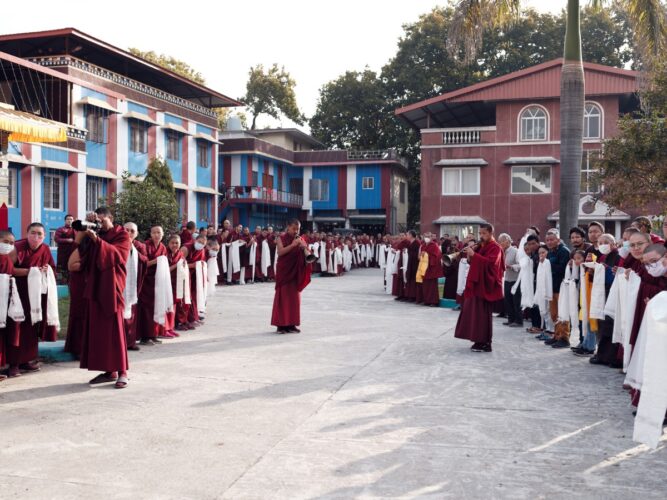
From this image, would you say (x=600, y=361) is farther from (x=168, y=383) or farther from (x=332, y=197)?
(x=332, y=197)

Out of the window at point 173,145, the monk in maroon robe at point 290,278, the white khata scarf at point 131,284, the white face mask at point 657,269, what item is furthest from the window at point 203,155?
the white face mask at point 657,269

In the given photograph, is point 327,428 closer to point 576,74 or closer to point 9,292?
point 9,292

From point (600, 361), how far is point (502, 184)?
71.8 ft

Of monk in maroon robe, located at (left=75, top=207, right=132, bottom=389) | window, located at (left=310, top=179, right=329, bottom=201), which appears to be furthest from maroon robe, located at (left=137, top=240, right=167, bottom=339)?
window, located at (left=310, top=179, right=329, bottom=201)

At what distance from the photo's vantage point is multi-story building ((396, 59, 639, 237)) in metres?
28.6

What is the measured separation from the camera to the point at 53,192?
23.0 m

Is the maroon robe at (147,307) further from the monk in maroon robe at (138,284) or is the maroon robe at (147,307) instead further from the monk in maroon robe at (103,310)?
the monk in maroon robe at (103,310)

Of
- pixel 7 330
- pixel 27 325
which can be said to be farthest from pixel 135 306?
pixel 7 330

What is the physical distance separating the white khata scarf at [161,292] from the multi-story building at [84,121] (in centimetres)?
1273

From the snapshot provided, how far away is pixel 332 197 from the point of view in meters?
42.7

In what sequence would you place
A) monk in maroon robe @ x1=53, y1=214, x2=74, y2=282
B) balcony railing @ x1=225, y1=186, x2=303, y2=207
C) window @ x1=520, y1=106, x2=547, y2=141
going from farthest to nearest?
balcony railing @ x1=225, y1=186, x2=303, y2=207, window @ x1=520, y1=106, x2=547, y2=141, monk in maroon robe @ x1=53, y1=214, x2=74, y2=282

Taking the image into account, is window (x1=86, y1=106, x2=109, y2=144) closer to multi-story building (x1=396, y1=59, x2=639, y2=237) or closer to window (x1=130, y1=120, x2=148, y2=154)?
window (x1=130, y1=120, x2=148, y2=154)

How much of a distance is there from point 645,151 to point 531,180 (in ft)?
51.9

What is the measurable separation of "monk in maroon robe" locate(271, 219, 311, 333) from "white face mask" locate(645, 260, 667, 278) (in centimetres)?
609
